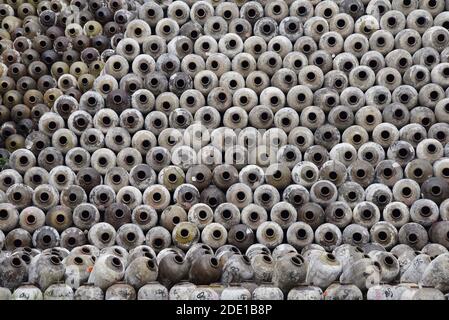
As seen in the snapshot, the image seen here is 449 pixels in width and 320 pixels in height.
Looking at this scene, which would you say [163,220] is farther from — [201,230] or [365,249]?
[365,249]

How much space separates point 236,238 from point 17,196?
5.43m

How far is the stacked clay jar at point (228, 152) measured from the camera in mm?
12656

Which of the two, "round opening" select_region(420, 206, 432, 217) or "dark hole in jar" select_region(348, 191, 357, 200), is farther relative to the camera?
"dark hole in jar" select_region(348, 191, 357, 200)

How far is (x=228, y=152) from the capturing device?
15.6 meters

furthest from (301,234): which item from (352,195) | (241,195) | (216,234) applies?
(216,234)

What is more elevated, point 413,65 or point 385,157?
point 413,65

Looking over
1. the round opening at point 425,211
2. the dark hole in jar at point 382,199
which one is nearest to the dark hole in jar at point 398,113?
the dark hole in jar at point 382,199

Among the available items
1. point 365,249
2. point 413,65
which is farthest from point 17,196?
point 413,65

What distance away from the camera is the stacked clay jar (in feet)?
41.5

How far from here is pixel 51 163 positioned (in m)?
15.8

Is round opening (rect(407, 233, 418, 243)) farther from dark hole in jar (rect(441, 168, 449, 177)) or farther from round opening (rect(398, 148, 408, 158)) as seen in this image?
round opening (rect(398, 148, 408, 158))

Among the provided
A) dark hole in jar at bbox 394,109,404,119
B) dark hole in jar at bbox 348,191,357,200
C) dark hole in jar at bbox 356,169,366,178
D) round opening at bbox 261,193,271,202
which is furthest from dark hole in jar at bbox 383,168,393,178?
round opening at bbox 261,193,271,202

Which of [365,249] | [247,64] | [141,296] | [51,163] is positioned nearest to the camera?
[141,296]

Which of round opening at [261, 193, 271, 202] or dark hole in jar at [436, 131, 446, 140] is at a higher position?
dark hole in jar at [436, 131, 446, 140]
